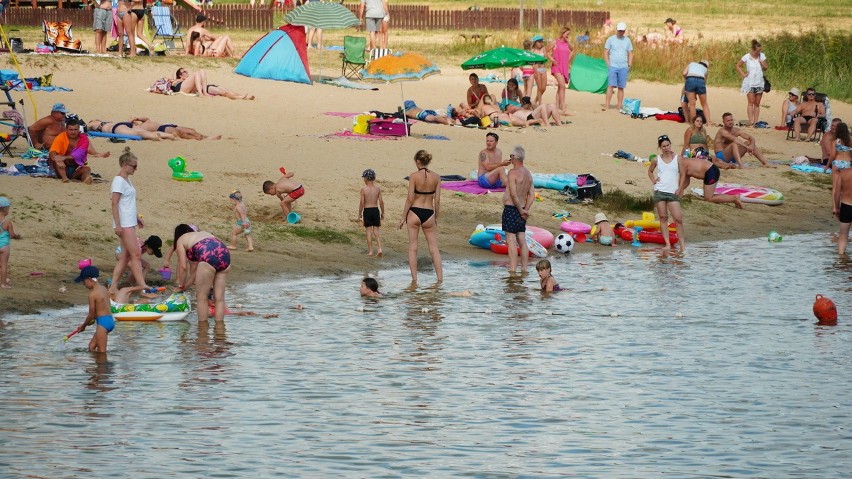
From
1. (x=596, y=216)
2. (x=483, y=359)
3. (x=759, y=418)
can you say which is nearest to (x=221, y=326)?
(x=483, y=359)

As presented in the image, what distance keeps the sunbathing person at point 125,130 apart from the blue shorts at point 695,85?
10.6 m

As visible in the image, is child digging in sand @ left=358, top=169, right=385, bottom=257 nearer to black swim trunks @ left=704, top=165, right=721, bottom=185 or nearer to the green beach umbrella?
black swim trunks @ left=704, top=165, right=721, bottom=185

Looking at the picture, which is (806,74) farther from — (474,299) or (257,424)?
(257,424)

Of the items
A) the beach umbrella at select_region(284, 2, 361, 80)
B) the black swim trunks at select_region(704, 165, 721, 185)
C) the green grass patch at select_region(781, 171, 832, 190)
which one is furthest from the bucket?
the beach umbrella at select_region(284, 2, 361, 80)

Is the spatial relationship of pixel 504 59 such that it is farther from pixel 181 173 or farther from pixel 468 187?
pixel 181 173

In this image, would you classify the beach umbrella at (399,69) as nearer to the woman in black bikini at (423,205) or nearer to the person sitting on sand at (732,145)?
the person sitting on sand at (732,145)

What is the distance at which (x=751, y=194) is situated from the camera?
2095cm

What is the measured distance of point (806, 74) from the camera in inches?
1288

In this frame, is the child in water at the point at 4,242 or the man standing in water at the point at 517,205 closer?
the child in water at the point at 4,242

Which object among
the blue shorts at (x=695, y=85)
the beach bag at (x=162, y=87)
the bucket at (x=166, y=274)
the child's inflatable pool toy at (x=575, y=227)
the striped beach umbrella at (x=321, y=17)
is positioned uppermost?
the striped beach umbrella at (x=321, y=17)

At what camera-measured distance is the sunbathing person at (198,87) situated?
25703mm

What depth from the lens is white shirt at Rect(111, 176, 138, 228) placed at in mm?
12961

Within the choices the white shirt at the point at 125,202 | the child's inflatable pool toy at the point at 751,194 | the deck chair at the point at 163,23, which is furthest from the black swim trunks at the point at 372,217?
the deck chair at the point at 163,23

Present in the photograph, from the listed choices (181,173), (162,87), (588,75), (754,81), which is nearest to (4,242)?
(181,173)
